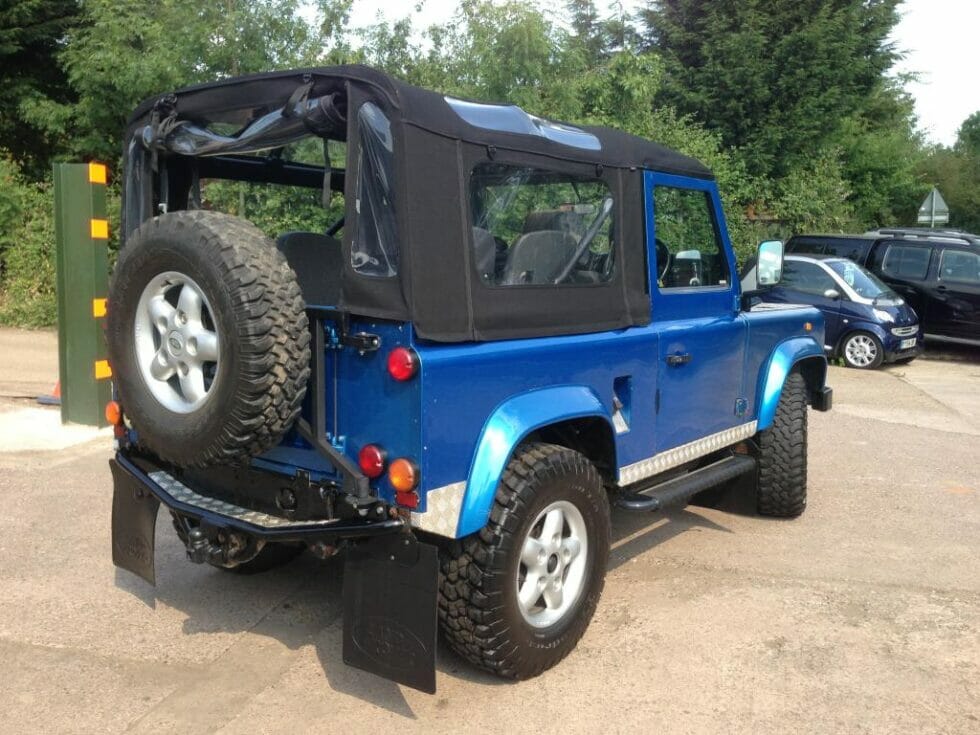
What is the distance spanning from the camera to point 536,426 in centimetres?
348

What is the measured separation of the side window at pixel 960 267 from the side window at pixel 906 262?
0.26 m

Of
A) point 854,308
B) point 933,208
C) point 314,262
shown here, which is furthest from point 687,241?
point 933,208

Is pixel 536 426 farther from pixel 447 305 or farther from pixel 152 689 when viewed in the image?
pixel 152 689

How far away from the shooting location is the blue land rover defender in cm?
316

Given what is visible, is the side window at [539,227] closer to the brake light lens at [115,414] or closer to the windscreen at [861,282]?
the brake light lens at [115,414]

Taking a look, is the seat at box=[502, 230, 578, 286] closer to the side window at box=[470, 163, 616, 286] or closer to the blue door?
the side window at box=[470, 163, 616, 286]

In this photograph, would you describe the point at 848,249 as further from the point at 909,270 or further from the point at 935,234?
the point at 935,234

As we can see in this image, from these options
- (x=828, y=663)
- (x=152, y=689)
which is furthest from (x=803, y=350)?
(x=152, y=689)

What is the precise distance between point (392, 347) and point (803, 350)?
343 cm

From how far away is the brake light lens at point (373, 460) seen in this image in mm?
3223

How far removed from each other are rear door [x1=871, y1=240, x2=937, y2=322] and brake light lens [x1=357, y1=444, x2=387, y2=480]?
13.6 metres

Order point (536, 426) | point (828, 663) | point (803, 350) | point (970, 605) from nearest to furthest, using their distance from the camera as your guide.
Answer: point (536, 426), point (828, 663), point (970, 605), point (803, 350)

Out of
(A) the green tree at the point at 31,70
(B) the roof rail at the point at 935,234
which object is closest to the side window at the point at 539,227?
(B) the roof rail at the point at 935,234

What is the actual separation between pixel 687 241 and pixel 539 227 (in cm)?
122
